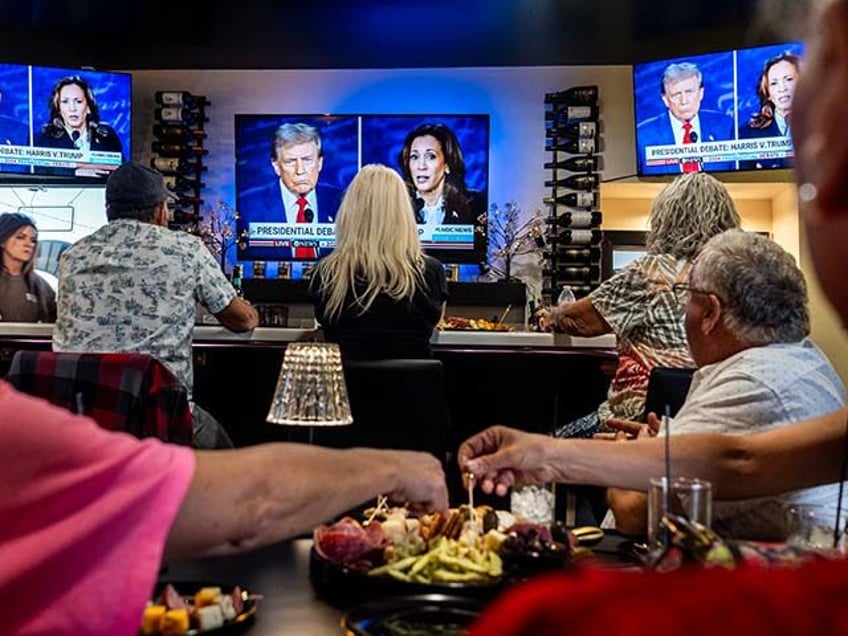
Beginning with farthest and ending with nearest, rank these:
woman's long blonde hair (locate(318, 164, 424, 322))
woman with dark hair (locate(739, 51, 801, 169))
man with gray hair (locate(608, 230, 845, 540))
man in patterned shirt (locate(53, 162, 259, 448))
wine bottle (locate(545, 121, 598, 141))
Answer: wine bottle (locate(545, 121, 598, 141)) < woman with dark hair (locate(739, 51, 801, 169)) < woman's long blonde hair (locate(318, 164, 424, 322)) < man in patterned shirt (locate(53, 162, 259, 448)) < man with gray hair (locate(608, 230, 845, 540))

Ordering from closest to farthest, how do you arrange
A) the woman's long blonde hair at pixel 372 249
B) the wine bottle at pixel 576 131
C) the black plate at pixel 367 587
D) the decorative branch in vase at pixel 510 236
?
the black plate at pixel 367 587
the woman's long blonde hair at pixel 372 249
the wine bottle at pixel 576 131
the decorative branch in vase at pixel 510 236

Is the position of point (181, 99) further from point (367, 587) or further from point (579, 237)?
point (367, 587)

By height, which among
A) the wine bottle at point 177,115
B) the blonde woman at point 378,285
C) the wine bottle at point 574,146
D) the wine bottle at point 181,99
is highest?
the wine bottle at point 181,99

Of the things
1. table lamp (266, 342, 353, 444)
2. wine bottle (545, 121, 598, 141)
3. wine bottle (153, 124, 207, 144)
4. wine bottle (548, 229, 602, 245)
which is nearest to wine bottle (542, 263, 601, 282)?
wine bottle (548, 229, 602, 245)

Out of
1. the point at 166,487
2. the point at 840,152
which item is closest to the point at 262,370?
the point at 166,487

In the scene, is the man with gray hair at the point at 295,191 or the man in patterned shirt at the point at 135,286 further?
the man with gray hair at the point at 295,191

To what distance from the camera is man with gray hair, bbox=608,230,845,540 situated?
1.77 meters

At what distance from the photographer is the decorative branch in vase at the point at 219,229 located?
20.7 feet

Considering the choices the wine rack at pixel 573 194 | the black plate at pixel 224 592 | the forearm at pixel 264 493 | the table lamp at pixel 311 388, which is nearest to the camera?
the forearm at pixel 264 493

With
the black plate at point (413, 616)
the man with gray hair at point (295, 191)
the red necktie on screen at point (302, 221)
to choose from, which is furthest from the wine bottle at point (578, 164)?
the black plate at point (413, 616)

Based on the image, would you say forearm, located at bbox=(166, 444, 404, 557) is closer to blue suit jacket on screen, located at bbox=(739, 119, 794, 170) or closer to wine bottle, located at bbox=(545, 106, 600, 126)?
blue suit jacket on screen, located at bbox=(739, 119, 794, 170)

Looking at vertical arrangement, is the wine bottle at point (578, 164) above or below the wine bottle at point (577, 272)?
above

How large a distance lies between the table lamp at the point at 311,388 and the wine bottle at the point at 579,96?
163 inches

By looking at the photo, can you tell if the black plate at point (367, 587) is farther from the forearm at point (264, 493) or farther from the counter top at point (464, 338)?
the counter top at point (464, 338)
